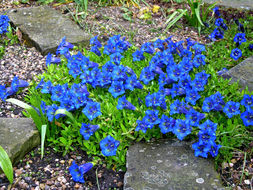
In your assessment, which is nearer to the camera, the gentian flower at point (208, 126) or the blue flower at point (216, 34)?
the gentian flower at point (208, 126)

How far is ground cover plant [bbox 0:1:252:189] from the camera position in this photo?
8.05 ft

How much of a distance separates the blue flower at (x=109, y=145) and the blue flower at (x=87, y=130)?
0.57 ft

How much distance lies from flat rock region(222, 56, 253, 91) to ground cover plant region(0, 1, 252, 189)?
0.16 meters

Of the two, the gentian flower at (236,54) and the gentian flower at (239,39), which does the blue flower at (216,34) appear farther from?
the gentian flower at (236,54)

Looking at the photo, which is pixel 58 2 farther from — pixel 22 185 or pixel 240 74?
pixel 22 185

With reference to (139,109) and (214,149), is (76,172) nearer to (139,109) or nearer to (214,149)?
(139,109)

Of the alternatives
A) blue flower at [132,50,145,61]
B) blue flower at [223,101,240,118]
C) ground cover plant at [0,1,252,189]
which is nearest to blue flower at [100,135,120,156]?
ground cover plant at [0,1,252,189]

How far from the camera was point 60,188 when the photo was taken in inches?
91.0

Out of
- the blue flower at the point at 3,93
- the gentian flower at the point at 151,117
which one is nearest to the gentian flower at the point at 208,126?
the gentian flower at the point at 151,117

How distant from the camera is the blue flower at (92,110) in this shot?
2.55 m

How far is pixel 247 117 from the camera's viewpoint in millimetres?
2502

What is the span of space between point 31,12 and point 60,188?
10.6ft

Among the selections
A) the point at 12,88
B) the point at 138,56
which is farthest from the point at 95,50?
the point at 12,88

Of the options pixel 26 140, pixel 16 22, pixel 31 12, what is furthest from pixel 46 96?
pixel 31 12
